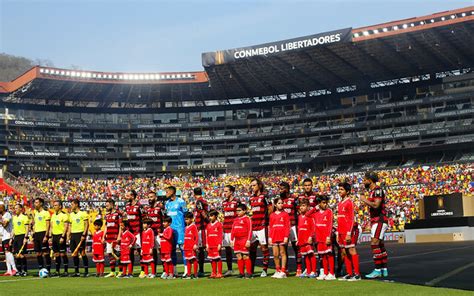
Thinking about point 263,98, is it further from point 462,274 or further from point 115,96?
point 462,274

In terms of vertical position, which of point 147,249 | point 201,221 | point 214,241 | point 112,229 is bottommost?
point 147,249

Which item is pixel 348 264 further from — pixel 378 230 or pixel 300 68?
pixel 300 68

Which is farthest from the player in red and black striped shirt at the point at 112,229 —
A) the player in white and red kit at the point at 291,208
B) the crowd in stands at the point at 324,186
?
the crowd in stands at the point at 324,186

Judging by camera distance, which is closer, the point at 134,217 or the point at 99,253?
the point at 134,217

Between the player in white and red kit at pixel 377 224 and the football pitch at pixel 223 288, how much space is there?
3.45ft

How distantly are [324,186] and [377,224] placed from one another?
5018 centimetres

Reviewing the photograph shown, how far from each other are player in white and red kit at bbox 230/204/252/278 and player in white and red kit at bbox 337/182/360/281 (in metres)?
2.57

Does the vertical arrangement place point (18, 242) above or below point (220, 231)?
below

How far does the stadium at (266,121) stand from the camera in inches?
2527

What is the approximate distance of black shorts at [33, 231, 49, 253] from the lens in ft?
70.1

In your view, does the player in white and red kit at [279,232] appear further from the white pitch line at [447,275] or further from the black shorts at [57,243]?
the black shorts at [57,243]

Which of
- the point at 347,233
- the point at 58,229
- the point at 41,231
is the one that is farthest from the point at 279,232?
the point at 41,231

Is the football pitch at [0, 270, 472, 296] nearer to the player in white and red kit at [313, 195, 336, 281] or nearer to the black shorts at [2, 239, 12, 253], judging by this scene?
the player in white and red kit at [313, 195, 336, 281]

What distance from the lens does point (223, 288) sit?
13984 millimetres
